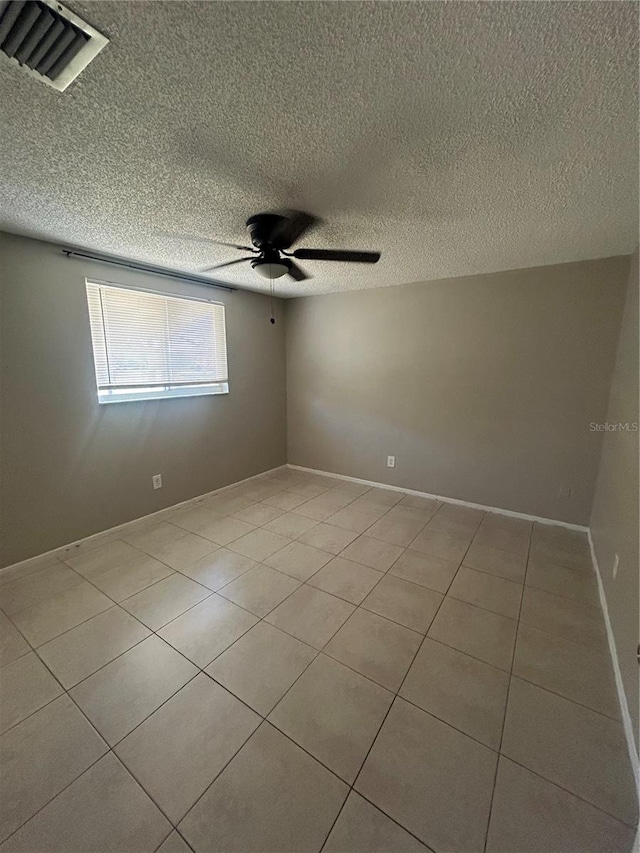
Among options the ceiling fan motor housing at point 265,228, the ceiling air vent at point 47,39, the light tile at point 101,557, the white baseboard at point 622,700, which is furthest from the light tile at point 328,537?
the ceiling air vent at point 47,39

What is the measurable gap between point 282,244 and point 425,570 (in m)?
2.33

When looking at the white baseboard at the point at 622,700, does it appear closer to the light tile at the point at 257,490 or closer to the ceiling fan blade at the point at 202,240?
the light tile at the point at 257,490

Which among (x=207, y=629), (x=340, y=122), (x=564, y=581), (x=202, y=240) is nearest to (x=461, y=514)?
(x=564, y=581)

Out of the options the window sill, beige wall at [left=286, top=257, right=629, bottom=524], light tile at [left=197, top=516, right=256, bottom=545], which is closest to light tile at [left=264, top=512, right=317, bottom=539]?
light tile at [left=197, top=516, right=256, bottom=545]

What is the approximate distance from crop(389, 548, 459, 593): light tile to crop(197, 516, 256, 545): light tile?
1272mm

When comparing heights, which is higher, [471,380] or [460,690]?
[471,380]

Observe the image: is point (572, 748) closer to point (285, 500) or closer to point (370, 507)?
point (370, 507)

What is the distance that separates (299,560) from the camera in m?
2.34

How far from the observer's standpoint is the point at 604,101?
100 centimetres

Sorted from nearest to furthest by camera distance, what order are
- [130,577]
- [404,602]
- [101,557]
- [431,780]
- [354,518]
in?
Result: 1. [431,780]
2. [404,602]
3. [130,577]
4. [101,557]
5. [354,518]

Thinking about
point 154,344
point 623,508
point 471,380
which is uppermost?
point 154,344

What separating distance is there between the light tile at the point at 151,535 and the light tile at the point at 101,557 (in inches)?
2.5

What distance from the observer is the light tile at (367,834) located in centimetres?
94

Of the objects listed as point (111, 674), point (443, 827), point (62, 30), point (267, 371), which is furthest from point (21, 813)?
point (267, 371)
